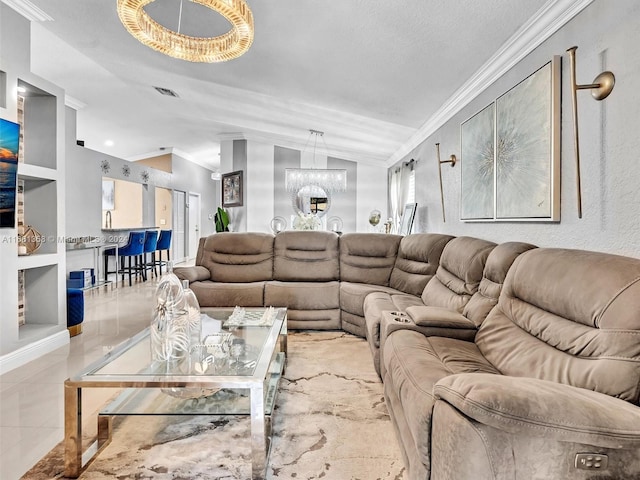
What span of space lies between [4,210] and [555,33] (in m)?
3.80

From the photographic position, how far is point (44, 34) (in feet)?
12.6

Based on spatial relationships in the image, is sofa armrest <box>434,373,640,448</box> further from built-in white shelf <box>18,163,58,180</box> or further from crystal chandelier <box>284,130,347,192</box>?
crystal chandelier <box>284,130,347,192</box>

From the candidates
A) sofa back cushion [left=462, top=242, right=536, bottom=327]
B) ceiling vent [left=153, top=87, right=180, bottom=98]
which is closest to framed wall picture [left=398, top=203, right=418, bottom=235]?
sofa back cushion [left=462, top=242, right=536, bottom=327]

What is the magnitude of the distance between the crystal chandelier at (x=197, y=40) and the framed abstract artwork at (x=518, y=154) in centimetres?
171

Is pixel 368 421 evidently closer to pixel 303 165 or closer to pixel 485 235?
pixel 485 235

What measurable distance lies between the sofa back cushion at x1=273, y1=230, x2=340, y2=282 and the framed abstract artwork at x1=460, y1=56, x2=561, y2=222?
1635mm

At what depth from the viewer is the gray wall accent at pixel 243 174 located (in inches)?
280

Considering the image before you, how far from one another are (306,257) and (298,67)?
1.98m

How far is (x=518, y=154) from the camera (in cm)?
243

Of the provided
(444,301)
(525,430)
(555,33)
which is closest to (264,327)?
(444,301)

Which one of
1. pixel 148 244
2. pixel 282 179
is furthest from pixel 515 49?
pixel 148 244

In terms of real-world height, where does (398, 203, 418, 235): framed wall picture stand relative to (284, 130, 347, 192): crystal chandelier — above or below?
below

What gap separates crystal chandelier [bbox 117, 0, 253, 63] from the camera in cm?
198

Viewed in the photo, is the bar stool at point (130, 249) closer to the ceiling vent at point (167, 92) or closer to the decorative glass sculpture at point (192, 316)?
the ceiling vent at point (167, 92)
